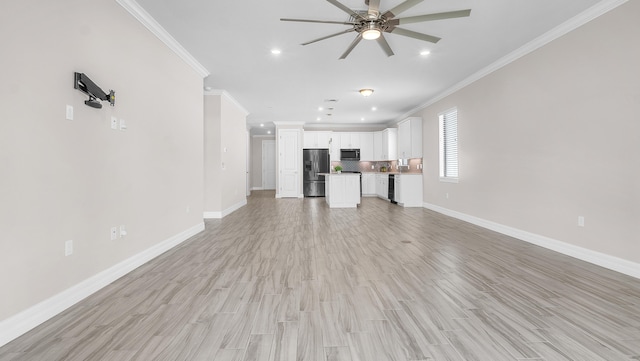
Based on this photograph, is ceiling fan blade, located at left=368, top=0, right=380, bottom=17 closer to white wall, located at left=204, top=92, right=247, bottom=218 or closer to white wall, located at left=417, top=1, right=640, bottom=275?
white wall, located at left=417, top=1, right=640, bottom=275

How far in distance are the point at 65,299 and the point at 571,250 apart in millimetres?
5081

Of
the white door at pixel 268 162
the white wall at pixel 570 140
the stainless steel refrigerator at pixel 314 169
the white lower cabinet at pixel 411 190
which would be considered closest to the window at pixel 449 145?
the white wall at pixel 570 140

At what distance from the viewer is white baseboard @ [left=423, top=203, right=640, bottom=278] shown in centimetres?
281

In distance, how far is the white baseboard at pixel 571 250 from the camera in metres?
2.81

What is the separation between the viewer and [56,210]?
6.75 ft

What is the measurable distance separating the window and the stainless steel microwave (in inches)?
160

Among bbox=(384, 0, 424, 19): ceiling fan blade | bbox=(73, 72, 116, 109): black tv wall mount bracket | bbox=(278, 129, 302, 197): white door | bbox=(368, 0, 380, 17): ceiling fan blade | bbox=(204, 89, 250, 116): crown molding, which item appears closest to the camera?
bbox=(73, 72, 116, 109): black tv wall mount bracket

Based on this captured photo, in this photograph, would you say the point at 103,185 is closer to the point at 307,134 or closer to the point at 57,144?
the point at 57,144

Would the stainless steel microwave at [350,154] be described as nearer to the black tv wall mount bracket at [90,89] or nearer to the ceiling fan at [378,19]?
the ceiling fan at [378,19]

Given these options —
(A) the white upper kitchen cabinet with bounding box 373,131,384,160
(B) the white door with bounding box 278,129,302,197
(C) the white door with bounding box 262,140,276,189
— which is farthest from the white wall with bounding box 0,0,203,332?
(C) the white door with bounding box 262,140,276,189

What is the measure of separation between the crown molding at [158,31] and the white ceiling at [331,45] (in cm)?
7

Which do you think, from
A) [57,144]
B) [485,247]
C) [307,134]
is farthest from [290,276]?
[307,134]

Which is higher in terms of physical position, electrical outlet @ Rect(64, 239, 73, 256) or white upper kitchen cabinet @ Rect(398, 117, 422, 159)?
white upper kitchen cabinet @ Rect(398, 117, 422, 159)

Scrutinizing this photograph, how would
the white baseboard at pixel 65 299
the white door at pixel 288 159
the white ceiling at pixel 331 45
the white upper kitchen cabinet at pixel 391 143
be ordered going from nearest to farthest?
the white baseboard at pixel 65 299 → the white ceiling at pixel 331 45 → the white upper kitchen cabinet at pixel 391 143 → the white door at pixel 288 159
